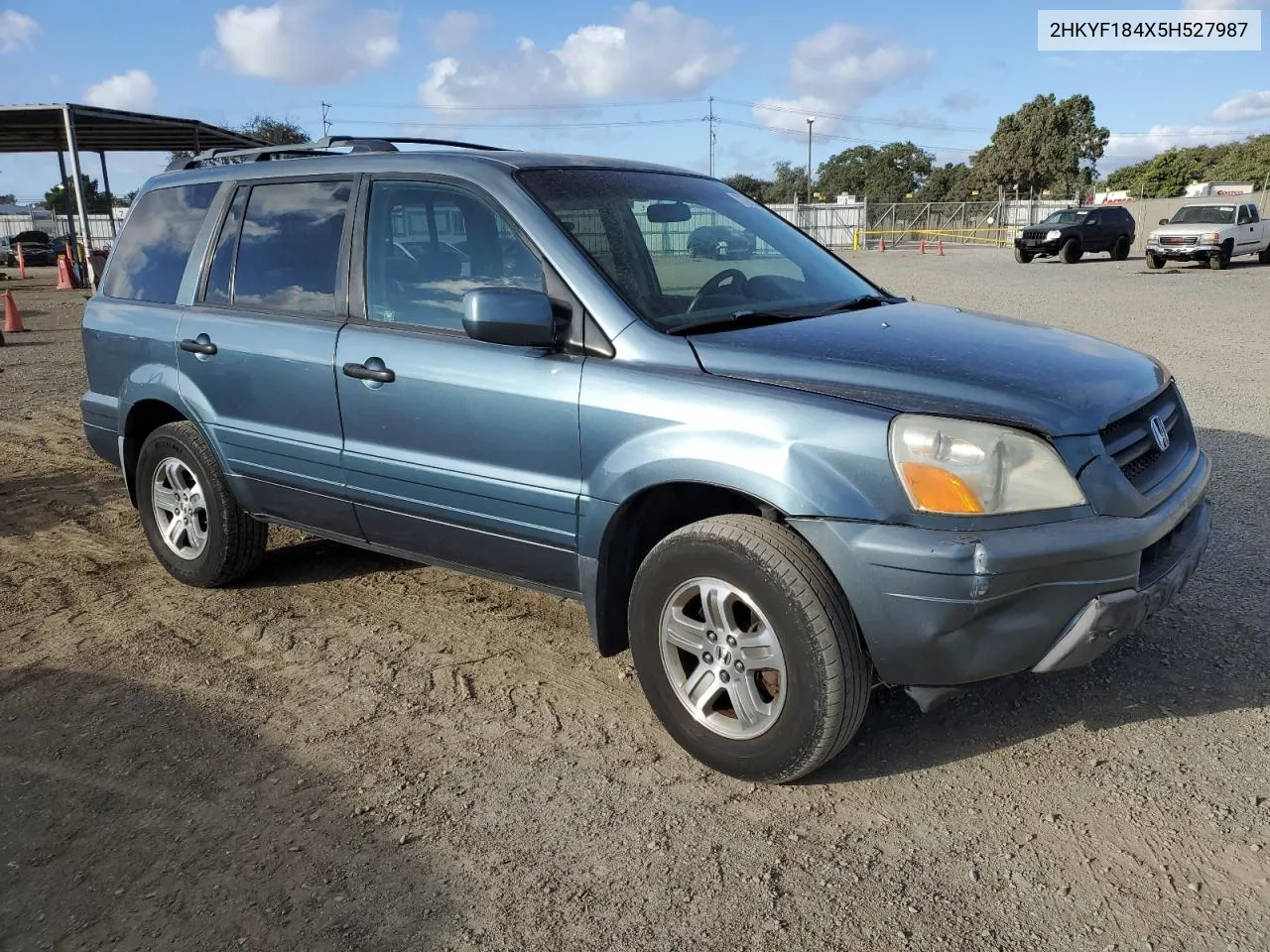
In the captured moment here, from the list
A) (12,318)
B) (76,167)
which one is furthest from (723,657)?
(76,167)

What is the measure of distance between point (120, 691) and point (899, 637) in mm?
2816

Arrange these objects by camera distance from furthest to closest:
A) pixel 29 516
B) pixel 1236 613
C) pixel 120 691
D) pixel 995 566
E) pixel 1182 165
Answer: pixel 1182 165 < pixel 29 516 < pixel 1236 613 < pixel 120 691 < pixel 995 566

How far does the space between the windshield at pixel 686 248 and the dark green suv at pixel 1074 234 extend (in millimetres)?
28902

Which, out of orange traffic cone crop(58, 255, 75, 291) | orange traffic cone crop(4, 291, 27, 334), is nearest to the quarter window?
orange traffic cone crop(4, 291, 27, 334)

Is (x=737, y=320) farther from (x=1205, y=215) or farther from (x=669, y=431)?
(x=1205, y=215)

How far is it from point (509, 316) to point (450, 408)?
517mm

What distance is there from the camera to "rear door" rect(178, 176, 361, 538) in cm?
393

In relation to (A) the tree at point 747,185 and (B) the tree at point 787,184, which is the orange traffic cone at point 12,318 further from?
(B) the tree at point 787,184

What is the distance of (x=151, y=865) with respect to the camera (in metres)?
2.69

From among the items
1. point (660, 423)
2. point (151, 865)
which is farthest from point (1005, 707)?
point (151, 865)

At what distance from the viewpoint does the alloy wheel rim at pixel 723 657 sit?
2.93m

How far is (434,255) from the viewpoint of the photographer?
3.69 meters

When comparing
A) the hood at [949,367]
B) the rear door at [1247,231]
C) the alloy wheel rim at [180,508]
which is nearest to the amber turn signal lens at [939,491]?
the hood at [949,367]

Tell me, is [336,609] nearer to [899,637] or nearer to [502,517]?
[502,517]
